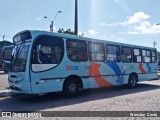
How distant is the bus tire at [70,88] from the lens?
35.8ft

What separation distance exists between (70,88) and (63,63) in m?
1.23

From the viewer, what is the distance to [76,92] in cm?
1145

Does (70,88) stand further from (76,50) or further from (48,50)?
(48,50)

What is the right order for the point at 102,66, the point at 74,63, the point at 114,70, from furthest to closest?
the point at 114,70 < the point at 102,66 < the point at 74,63

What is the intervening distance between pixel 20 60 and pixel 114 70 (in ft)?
19.3

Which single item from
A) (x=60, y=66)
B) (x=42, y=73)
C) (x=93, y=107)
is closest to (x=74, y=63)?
(x=60, y=66)

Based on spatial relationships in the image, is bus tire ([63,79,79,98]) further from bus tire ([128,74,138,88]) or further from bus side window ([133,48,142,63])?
bus side window ([133,48,142,63])

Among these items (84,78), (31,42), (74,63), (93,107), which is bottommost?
(93,107)

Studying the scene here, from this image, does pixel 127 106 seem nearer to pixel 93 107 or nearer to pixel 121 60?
pixel 93 107

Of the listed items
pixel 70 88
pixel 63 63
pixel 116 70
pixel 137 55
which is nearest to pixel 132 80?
pixel 137 55

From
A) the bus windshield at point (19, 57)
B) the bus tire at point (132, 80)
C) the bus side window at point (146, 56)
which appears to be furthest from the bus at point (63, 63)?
the bus side window at point (146, 56)

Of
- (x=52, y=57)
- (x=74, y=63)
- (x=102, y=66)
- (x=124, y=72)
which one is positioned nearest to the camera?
(x=52, y=57)

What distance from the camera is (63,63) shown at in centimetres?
1077

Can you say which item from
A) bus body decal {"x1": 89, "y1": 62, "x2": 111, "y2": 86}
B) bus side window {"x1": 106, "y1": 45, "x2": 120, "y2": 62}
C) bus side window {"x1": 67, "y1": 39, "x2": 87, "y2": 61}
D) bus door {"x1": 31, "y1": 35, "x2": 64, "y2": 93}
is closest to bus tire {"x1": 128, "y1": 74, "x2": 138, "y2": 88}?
bus side window {"x1": 106, "y1": 45, "x2": 120, "y2": 62}
